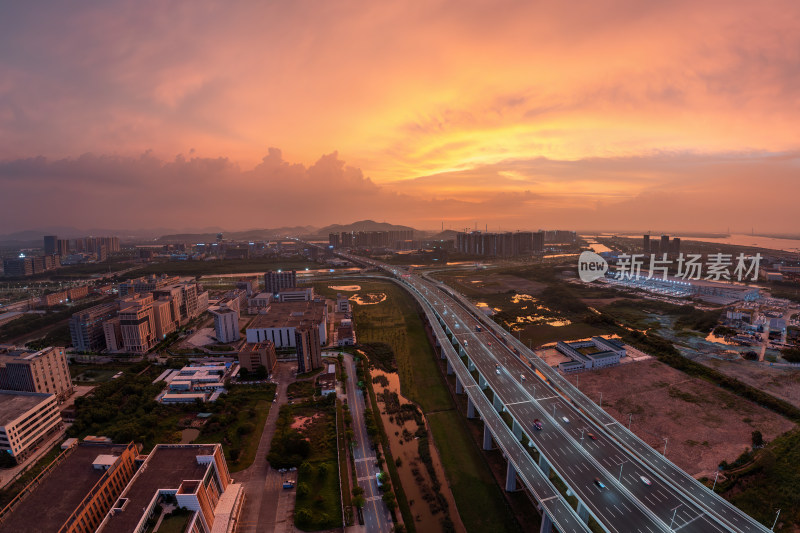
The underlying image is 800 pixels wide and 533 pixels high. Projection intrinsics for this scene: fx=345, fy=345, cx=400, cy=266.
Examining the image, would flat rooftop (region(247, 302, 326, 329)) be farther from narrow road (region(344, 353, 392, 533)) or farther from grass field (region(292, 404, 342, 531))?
grass field (region(292, 404, 342, 531))

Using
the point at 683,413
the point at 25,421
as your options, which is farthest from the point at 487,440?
the point at 25,421

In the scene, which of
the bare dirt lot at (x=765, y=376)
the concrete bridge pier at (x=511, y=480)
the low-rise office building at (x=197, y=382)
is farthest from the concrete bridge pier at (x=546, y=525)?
the low-rise office building at (x=197, y=382)

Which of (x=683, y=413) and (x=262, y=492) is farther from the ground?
(x=683, y=413)

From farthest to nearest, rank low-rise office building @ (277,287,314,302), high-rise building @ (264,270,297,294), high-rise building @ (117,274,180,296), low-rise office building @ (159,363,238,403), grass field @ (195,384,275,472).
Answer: high-rise building @ (264,270,297,294), high-rise building @ (117,274,180,296), low-rise office building @ (277,287,314,302), low-rise office building @ (159,363,238,403), grass field @ (195,384,275,472)

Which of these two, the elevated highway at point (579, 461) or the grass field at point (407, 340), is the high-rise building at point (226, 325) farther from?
the elevated highway at point (579, 461)

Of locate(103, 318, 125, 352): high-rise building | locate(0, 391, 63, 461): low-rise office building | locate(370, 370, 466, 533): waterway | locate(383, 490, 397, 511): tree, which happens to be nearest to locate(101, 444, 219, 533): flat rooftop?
locate(383, 490, 397, 511): tree

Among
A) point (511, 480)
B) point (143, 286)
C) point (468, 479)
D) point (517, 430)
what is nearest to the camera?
point (511, 480)

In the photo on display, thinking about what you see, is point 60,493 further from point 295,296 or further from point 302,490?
point 295,296
